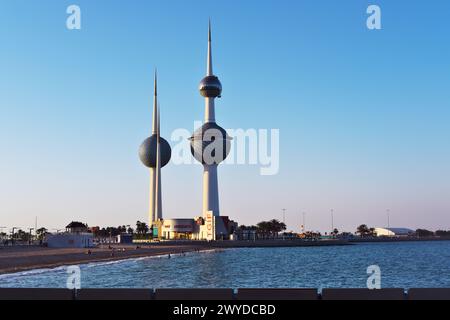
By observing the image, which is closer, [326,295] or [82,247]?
[326,295]

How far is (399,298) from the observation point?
696 inches

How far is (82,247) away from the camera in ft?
519
